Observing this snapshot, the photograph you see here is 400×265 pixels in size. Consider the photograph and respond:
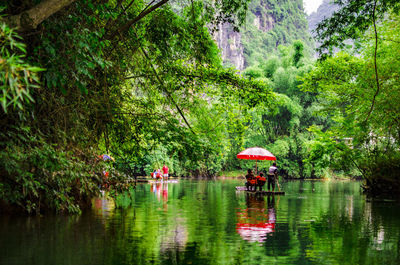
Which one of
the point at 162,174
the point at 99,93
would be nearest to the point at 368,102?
the point at 99,93

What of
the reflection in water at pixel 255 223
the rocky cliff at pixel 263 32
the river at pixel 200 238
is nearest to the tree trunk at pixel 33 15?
the river at pixel 200 238

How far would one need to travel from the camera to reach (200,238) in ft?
32.2

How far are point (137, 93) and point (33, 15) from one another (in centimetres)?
1095

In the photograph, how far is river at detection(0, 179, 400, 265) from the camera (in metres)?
7.69

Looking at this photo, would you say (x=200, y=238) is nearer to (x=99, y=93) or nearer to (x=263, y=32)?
(x=99, y=93)

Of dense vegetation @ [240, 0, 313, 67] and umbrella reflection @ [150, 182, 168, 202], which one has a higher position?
dense vegetation @ [240, 0, 313, 67]

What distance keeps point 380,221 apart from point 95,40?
31.2 feet

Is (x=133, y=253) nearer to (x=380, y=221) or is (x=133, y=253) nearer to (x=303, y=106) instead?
(x=380, y=221)

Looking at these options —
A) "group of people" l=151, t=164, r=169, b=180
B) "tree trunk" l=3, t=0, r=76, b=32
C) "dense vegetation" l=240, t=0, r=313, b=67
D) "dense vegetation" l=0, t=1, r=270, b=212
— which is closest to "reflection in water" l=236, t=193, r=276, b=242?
"dense vegetation" l=0, t=1, r=270, b=212

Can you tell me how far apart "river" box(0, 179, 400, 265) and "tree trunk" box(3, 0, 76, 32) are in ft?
11.5

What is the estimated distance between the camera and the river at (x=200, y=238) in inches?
303

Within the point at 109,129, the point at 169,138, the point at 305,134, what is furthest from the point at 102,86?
the point at 305,134

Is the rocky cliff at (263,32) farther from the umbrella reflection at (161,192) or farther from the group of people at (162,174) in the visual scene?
the umbrella reflection at (161,192)

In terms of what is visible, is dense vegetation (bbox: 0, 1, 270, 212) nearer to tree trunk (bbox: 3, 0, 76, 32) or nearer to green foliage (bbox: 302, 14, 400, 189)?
tree trunk (bbox: 3, 0, 76, 32)
